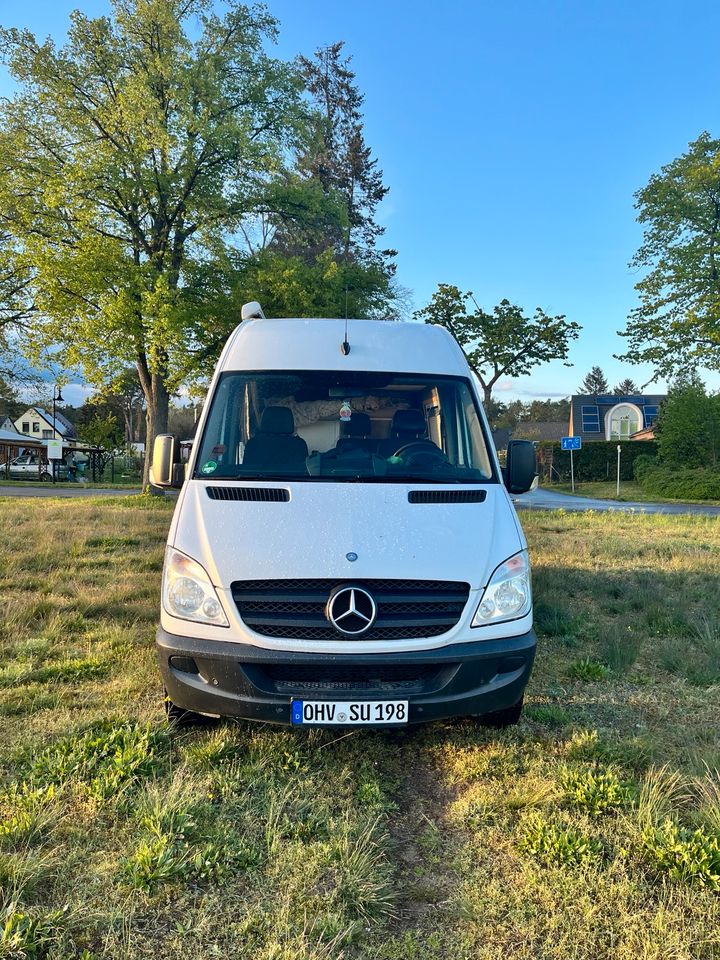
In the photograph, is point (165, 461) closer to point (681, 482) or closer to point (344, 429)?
point (344, 429)

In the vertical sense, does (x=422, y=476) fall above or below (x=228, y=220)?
below

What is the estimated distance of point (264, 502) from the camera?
3.27 m

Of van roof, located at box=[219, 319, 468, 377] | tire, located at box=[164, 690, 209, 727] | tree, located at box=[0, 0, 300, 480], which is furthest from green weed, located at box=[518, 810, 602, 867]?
tree, located at box=[0, 0, 300, 480]

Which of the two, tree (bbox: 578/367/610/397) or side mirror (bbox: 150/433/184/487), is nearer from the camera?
side mirror (bbox: 150/433/184/487)

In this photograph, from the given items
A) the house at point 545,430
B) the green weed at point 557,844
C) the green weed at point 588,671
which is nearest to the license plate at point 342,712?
the green weed at point 557,844

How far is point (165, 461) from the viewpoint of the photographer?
160 inches

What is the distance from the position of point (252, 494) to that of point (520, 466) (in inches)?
72.7

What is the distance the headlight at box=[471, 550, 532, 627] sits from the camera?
9.88ft

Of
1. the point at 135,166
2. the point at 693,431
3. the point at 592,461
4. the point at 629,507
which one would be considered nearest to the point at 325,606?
the point at 135,166

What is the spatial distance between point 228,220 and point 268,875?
807 inches

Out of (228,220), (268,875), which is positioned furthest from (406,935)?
(228,220)

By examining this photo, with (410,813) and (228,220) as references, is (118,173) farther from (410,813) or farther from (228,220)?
(410,813)

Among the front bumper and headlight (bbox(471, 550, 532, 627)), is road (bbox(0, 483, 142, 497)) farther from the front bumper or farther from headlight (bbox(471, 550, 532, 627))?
headlight (bbox(471, 550, 532, 627))

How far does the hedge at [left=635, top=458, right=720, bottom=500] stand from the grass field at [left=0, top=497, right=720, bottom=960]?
25281mm
